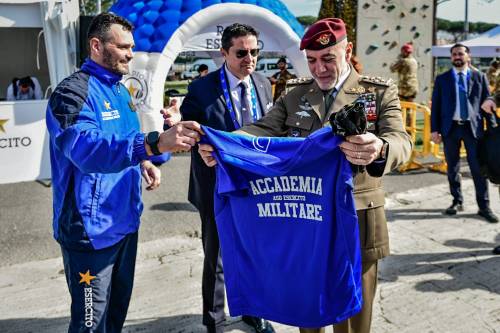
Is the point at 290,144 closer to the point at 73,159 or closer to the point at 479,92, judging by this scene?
the point at 73,159

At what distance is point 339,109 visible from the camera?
2.29 m

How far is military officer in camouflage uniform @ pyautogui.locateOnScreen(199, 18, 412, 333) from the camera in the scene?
226 cm

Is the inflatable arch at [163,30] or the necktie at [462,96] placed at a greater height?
the inflatable arch at [163,30]

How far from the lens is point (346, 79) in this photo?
7.91 ft

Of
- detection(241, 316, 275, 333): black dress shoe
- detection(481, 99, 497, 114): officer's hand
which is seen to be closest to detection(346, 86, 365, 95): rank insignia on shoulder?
detection(241, 316, 275, 333): black dress shoe

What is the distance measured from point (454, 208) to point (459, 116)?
44.4 inches

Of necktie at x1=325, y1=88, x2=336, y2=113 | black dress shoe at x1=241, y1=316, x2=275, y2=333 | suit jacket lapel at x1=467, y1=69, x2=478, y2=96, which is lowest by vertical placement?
black dress shoe at x1=241, y1=316, x2=275, y2=333

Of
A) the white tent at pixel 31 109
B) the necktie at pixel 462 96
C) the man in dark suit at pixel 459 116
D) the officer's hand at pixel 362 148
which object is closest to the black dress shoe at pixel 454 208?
the man in dark suit at pixel 459 116

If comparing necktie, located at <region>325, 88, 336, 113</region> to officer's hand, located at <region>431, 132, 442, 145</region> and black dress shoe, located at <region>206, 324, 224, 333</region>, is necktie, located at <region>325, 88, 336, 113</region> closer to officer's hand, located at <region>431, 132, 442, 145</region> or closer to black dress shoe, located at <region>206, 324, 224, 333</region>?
black dress shoe, located at <region>206, 324, 224, 333</region>

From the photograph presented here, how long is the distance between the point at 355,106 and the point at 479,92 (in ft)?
16.1

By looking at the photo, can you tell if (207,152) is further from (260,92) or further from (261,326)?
(261,326)

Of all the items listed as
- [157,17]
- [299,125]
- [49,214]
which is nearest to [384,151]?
[299,125]

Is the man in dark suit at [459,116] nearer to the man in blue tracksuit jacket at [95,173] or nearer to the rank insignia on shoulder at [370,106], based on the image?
the rank insignia on shoulder at [370,106]

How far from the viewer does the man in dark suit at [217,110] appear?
3.16 meters
